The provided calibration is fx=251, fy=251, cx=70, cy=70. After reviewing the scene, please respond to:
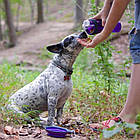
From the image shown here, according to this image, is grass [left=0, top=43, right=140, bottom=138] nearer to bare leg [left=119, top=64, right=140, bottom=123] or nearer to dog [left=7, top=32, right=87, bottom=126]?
dog [left=7, top=32, right=87, bottom=126]

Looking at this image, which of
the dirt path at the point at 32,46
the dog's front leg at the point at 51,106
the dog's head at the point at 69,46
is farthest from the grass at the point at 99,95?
the dirt path at the point at 32,46

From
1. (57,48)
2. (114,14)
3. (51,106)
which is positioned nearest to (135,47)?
(114,14)

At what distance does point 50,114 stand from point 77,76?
2828 mm

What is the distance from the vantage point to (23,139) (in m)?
2.72

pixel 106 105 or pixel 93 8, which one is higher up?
pixel 93 8

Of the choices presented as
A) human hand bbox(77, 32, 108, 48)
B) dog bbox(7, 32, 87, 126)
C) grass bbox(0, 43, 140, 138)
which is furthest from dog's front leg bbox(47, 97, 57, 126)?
human hand bbox(77, 32, 108, 48)

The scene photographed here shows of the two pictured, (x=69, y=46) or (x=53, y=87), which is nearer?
(x=53, y=87)

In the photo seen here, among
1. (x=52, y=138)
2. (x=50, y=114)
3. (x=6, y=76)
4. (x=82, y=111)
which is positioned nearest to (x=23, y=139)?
(x=52, y=138)

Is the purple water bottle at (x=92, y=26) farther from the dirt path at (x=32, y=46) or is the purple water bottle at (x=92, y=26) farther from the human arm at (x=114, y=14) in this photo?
the dirt path at (x=32, y=46)

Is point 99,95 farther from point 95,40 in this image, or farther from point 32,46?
point 32,46

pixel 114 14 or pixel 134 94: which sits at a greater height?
pixel 114 14

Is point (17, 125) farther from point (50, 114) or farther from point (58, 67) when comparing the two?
point (58, 67)

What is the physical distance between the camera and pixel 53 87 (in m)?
3.38

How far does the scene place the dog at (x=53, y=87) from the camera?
3.41 meters
